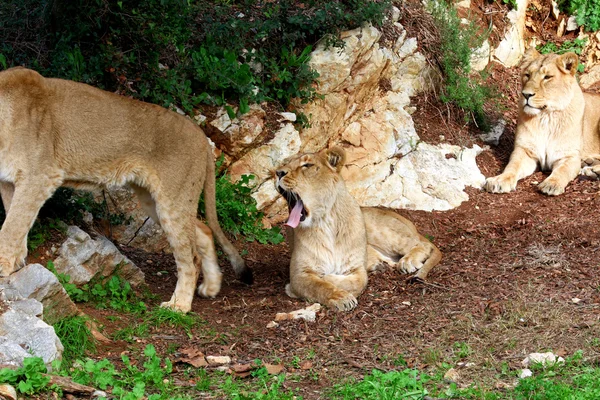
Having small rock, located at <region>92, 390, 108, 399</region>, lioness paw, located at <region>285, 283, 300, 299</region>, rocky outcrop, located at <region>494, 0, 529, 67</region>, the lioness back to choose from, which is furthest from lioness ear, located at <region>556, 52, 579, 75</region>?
small rock, located at <region>92, 390, 108, 399</region>

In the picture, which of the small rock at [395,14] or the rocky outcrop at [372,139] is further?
the small rock at [395,14]

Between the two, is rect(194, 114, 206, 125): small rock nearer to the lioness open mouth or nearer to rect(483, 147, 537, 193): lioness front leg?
the lioness open mouth

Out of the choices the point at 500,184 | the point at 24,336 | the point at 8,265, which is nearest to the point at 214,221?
the point at 8,265

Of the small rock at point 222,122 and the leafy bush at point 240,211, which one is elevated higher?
the small rock at point 222,122

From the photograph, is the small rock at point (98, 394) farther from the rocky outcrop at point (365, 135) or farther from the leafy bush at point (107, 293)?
the rocky outcrop at point (365, 135)

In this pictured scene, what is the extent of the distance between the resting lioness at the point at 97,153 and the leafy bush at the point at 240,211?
1727 millimetres

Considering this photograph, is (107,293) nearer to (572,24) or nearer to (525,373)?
(525,373)

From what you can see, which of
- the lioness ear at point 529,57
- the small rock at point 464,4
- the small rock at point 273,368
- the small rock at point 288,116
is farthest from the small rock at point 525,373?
the small rock at point 464,4

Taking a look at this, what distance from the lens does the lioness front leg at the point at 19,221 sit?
613 cm

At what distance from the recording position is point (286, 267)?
839 centimetres

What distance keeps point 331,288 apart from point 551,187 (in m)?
4.42

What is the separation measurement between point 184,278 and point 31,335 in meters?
1.96

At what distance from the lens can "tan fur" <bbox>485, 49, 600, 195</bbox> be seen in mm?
10750

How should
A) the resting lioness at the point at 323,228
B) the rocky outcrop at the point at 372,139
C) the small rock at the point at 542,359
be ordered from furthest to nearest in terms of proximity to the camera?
the rocky outcrop at the point at 372,139
the resting lioness at the point at 323,228
the small rock at the point at 542,359
